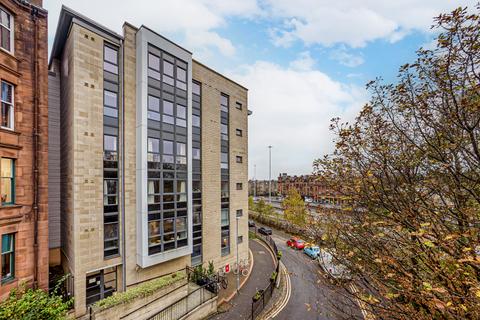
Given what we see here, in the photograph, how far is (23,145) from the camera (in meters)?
8.64

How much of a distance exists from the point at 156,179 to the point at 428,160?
12.5 meters

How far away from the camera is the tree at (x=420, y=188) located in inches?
162

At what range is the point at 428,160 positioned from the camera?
17.4 ft

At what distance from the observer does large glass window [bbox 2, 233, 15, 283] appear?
8.05m

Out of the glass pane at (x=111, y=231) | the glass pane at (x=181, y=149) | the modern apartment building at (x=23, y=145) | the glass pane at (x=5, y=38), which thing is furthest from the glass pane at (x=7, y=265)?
the glass pane at (x=181, y=149)

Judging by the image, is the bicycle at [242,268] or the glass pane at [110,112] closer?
the glass pane at [110,112]

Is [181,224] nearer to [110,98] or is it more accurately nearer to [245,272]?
[245,272]

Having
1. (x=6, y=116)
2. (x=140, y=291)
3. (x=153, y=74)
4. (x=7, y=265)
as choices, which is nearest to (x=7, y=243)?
(x=7, y=265)

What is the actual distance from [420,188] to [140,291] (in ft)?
41.1

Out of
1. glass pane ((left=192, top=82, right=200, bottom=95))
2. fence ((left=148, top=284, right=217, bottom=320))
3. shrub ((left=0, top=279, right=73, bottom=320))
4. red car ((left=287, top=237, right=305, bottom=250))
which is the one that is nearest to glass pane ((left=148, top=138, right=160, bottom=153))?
glass pane ((left=192, top=82, right=200, bottom=95))

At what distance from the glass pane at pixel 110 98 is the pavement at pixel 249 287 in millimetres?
13067

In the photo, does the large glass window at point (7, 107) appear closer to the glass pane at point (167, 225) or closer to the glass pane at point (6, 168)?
the glass pane at point (6, 168)

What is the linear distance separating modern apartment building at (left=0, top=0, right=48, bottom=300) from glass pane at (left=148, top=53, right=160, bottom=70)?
16.3 feet

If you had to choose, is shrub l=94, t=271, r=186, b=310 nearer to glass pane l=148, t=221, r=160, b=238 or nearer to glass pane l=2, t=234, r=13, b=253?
glass pane l=148, t=221, r=160, b=238
